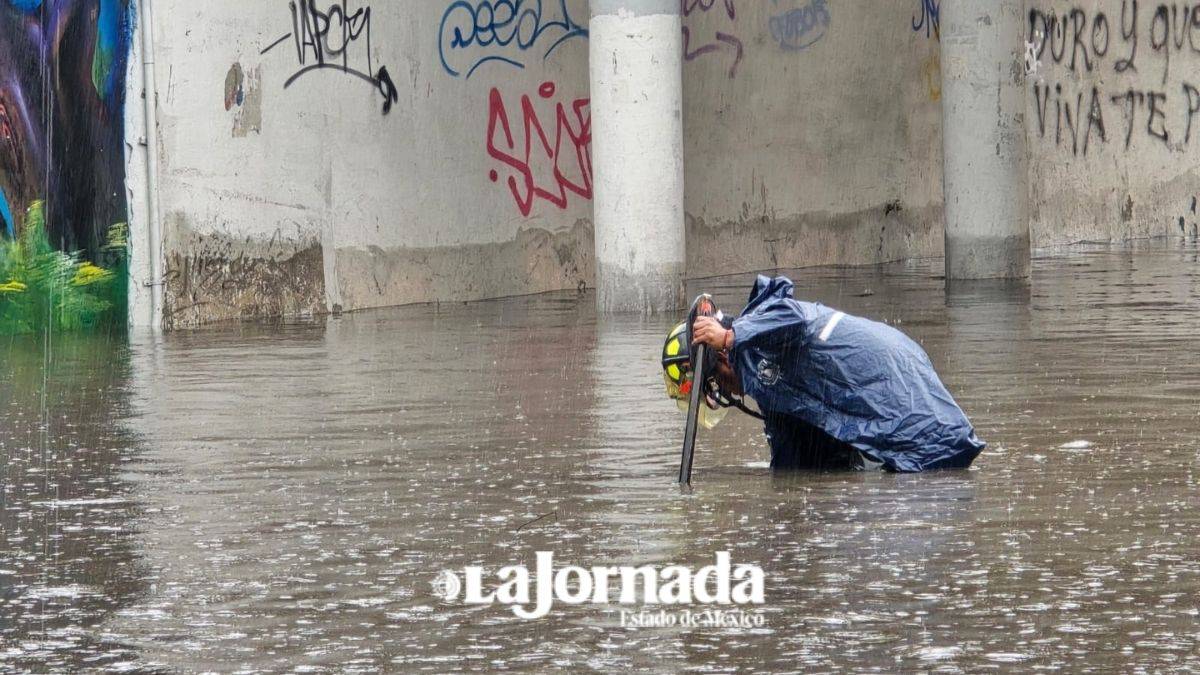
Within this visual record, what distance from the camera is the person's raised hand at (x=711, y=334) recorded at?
7.57 meters

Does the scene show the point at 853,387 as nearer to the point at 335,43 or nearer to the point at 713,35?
the point at 335,43

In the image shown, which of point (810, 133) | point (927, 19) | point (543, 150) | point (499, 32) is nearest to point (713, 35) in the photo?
point (810, 133)

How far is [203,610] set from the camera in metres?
5.81

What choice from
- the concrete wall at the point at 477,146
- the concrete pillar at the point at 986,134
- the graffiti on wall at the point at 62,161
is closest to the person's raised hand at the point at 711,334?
the graffiti on wall at the point at 62,161

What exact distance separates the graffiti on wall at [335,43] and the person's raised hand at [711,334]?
8.88 m

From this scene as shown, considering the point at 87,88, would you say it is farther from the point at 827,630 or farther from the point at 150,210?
the point at 827,630

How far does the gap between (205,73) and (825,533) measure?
9655 millimetres

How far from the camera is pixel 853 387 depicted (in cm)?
783

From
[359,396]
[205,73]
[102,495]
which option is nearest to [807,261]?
[205,73]

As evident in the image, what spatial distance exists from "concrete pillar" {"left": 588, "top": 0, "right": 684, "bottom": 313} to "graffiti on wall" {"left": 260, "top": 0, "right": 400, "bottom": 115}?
1.84 meters

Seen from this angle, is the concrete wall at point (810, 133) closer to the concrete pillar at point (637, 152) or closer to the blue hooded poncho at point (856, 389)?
the concrete pillar at point (637, 152)

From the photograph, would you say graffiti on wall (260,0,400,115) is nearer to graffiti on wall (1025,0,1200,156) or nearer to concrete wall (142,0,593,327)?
concrete wall (142,0,593,327)

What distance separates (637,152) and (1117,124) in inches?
436

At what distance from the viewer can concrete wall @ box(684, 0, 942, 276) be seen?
2048cm
